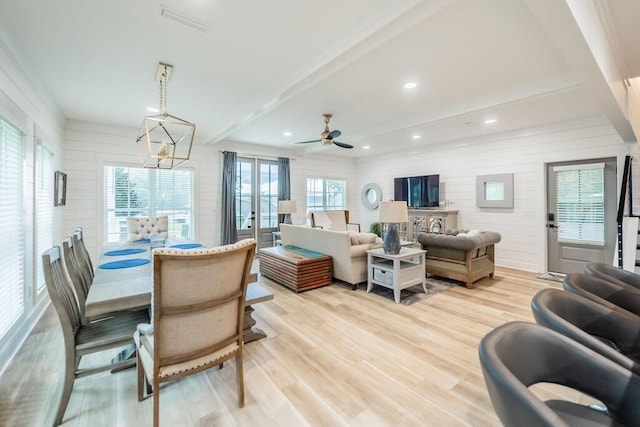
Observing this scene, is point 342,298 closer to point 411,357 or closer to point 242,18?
point 411,357

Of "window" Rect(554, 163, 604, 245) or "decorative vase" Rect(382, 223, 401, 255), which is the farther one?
"window" Rect(554, 163, 604, 245)

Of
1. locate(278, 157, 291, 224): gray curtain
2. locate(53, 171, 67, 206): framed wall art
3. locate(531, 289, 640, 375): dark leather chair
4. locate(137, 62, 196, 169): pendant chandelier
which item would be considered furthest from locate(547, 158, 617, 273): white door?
locate(53, 171, 67, 206): framed wall art

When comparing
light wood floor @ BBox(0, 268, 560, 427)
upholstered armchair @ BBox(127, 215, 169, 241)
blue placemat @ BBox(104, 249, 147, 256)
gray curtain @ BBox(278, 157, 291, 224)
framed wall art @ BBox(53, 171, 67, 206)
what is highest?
gray curtain @ BBox(278, 157, 291, 224)

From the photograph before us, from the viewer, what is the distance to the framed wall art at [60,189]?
13.6 feet

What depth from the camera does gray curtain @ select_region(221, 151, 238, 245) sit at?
254 inches

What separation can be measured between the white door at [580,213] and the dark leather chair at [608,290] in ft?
13.0

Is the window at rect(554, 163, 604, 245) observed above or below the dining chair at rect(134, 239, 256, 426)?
above

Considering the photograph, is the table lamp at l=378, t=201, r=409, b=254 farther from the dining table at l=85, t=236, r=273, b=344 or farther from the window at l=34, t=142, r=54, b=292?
the window at l=34, t=142, r=54, b=292

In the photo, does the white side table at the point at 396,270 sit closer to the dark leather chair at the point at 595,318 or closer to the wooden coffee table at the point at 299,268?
the wooden coffee table at the point at 299,268

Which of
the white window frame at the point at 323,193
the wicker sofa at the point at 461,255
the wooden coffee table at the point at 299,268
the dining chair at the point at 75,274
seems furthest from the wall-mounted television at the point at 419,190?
the dining chair at the point at 75,274

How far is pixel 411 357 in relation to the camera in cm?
241

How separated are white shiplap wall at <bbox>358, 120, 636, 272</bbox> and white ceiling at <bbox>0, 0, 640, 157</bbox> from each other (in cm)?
39

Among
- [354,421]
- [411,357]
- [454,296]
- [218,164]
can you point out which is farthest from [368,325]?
[218,164]

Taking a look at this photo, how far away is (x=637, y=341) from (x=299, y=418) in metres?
1.80
